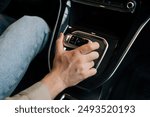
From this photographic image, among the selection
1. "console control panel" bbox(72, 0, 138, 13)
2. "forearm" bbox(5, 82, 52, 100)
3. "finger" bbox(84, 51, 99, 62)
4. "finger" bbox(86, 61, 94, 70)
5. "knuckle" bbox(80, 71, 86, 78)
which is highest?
"console control panel" bbox(72, 0, 138, 13)

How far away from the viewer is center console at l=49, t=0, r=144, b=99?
2.94ft

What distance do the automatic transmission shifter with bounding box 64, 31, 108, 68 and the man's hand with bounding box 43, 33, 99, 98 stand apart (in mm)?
42

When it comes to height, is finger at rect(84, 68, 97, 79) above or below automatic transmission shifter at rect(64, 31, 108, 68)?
below

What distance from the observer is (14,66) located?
0.88 meters

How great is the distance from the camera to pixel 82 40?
3.10 ft

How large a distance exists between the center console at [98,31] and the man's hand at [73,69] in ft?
0.12

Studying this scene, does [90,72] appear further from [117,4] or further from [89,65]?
[117,4]

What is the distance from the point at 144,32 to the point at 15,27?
416mm

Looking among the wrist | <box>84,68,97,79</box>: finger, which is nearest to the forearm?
the wrist

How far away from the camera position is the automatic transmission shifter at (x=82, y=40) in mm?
924

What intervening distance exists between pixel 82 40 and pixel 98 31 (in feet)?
0.25

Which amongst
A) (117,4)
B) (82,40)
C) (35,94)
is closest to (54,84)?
(35,94)

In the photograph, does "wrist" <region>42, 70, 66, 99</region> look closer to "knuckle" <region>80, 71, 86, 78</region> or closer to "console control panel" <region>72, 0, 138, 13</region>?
"knuckle" <region>80, 71, 86, 78</region>

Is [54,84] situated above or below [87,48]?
below
